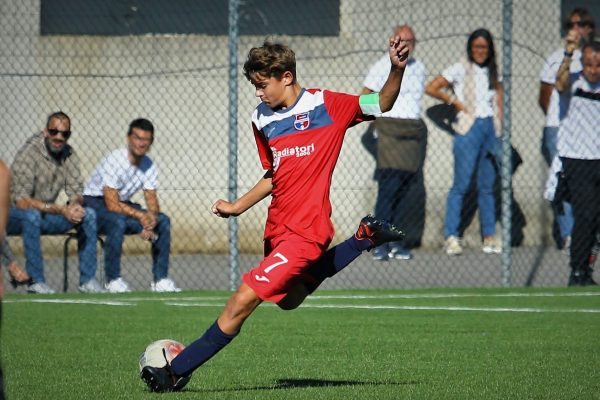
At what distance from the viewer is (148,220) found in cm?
1283

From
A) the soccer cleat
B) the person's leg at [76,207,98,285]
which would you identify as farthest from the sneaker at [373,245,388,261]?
the soccer cleat

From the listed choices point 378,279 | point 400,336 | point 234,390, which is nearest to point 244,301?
point 234,390

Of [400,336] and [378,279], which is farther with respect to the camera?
[378,279]

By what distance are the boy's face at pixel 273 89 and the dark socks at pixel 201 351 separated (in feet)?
3.96

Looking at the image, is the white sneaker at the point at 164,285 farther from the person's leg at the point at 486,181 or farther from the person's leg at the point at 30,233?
the person's leg at the point at 486,181

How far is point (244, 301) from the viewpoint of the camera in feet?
21.0

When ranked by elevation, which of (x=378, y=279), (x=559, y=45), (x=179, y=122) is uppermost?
(x=559, y=45)

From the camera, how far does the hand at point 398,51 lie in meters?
6.24

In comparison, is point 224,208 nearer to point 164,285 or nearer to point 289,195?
point 289,195

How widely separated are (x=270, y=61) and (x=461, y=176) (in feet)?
29.1

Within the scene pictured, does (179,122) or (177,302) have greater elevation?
(179,122)

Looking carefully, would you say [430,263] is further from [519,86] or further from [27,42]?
[27,42]

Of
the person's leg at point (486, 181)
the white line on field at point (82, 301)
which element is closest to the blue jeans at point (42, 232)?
the white line on field at point (82, 301)

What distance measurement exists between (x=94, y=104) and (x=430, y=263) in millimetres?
4409
